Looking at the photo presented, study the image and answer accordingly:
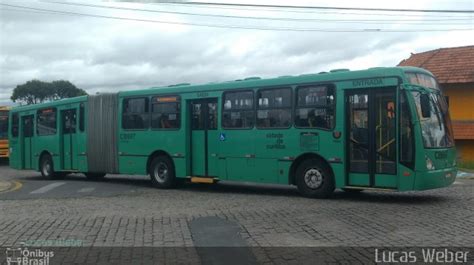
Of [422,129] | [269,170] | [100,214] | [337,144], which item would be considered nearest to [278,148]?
[269,170]

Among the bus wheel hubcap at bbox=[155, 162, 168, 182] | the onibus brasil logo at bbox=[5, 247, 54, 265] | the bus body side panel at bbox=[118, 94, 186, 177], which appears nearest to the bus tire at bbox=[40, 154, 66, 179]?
the bus body side panel at bbox=[118, 94, 186, 177]

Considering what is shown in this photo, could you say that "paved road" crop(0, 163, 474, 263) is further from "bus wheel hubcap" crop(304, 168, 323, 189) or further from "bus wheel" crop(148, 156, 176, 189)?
"bus wheel" crop(148, 156, 176, 189)

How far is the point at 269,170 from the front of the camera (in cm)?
1316

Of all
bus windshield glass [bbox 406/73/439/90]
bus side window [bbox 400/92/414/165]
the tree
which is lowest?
bus side window [bbox 400/92/414/165]

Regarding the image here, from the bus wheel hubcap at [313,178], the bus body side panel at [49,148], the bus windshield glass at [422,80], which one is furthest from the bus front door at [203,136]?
the bus body side panel at [49,148]

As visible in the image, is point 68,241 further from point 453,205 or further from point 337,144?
point 453,205

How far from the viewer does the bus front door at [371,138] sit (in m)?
11.3

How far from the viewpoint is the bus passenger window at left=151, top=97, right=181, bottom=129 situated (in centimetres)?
1510

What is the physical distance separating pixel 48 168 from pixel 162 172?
6489 mm

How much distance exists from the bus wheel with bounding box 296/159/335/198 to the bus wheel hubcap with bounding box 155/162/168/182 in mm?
4278

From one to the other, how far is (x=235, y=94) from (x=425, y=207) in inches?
213

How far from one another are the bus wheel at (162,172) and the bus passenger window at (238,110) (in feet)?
7.27

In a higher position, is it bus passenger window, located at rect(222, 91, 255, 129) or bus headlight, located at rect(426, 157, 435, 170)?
bus passenger window, located at rect(222, 91, 255, 129)

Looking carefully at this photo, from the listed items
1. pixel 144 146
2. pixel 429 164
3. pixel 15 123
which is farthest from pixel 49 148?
pixel 429 164
